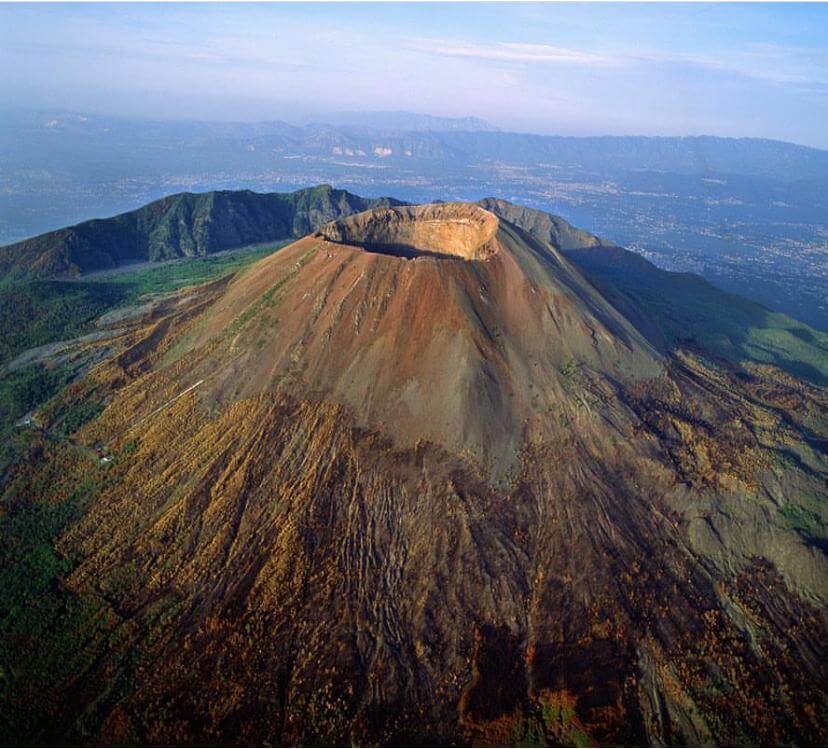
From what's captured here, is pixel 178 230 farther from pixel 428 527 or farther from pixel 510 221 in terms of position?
pixel 428 527

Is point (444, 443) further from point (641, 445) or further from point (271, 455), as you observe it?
point (641, 445)

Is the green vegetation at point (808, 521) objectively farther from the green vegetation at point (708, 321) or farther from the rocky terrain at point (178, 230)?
the rocky terrain at point (178, 230)

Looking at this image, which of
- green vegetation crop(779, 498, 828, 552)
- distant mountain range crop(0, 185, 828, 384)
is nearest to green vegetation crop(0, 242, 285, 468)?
distant mountain range crop(0, 185, 828, 384)

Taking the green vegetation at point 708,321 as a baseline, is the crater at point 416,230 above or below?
above

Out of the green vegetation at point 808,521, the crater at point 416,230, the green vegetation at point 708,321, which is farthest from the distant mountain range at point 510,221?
the green vegetation at point 808,521

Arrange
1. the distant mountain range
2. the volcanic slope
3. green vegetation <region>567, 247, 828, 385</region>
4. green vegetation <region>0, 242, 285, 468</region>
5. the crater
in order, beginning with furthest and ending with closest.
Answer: the distant mountain range, green vegetation <region>567, 247, 828, 385</region>, the crater, green vegetation <region>0, 242, 285, 468</region>, the volcanic slope

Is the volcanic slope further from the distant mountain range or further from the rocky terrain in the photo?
the rocky terrain
